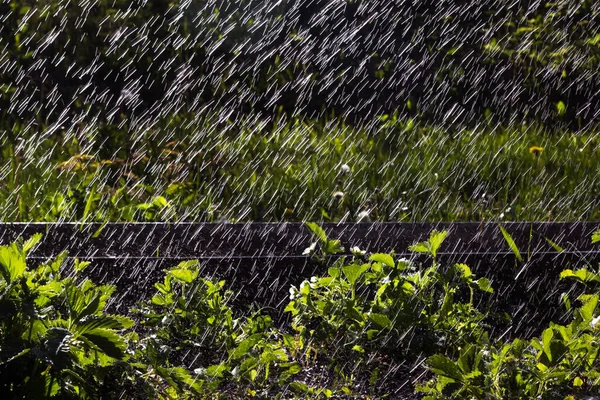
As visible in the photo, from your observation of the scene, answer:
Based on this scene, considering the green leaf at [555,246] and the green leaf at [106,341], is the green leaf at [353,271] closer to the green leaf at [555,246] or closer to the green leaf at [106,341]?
the green leaf at [106,341]

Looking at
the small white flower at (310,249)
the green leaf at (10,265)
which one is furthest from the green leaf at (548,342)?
the green leaf at (10,265)

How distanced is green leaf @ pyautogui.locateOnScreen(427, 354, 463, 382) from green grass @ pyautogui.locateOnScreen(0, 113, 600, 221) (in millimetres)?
1478

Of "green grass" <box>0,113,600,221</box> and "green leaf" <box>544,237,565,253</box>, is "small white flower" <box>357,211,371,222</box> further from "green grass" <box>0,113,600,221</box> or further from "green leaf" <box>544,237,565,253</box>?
"green leaf" <box>544,237,565,253</box>

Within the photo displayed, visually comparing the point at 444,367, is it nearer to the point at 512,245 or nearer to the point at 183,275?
the point at 183,275

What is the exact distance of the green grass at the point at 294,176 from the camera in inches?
144

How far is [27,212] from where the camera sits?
3457 mm

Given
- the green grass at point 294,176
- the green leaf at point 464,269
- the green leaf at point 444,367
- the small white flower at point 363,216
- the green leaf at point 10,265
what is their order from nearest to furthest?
the green leaf at point 10,265 < the green leaf at point 444,367 < the green leaf at point 464,269 < the small white flower at point 363,216 < the green grass at point 294,176

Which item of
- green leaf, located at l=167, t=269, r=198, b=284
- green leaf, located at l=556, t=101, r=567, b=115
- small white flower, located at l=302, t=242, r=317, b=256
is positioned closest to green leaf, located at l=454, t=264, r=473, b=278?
small white flower, located at l=302, t=242, r=317, b=256

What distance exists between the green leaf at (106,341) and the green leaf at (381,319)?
2.44ft

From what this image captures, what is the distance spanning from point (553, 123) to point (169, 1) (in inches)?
109

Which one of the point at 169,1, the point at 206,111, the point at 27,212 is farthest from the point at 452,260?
the point at 169,1

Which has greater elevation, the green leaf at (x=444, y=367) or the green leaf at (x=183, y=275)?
the green leaf at (x=183, y=275)

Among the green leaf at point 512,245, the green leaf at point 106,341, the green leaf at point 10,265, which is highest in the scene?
the green leaf at point 10,265

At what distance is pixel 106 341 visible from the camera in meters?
1.69
